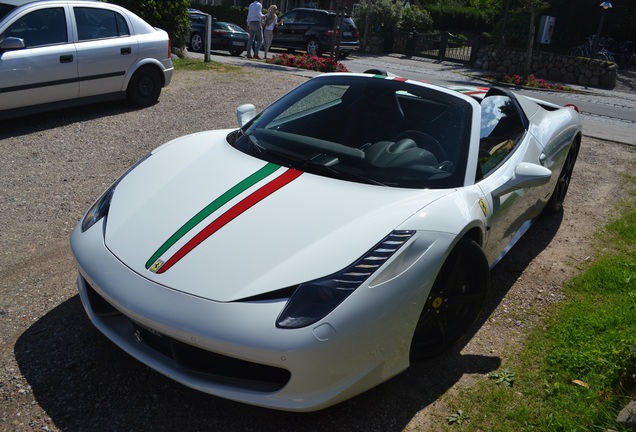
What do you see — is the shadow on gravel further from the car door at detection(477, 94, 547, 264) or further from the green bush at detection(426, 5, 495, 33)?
the green bush at detection(426, 5, 495, 33)

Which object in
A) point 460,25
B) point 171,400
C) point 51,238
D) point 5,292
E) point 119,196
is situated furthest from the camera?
point 460,25

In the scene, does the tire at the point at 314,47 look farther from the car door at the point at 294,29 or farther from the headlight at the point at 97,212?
the headlight at the point at 97,212

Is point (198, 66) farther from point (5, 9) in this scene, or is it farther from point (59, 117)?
point (5, 9)

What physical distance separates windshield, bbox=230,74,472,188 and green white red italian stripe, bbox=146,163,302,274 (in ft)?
0.58

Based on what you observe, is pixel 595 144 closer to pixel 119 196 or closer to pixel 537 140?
pixel 537 140

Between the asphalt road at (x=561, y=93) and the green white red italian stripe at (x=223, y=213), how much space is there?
4.31 meters

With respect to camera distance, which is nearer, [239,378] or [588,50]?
[239,378]

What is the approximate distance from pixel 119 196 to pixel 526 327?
253cm

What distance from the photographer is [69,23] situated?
25.8 ft

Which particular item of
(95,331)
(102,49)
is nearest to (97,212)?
(95,331)

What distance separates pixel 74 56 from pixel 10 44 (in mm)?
851

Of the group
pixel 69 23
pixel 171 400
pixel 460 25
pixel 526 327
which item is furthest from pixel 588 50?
pixel 171 400

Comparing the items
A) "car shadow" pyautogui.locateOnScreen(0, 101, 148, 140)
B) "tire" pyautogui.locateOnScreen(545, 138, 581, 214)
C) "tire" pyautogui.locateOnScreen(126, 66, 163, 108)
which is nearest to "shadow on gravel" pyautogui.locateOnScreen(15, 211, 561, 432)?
"tire" pyautogui.locateOnScreen(545, 138, 581, 214)

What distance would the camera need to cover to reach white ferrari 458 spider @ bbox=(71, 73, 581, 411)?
2707mm
